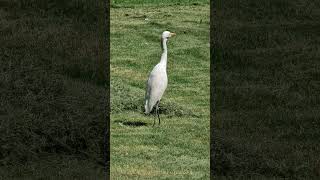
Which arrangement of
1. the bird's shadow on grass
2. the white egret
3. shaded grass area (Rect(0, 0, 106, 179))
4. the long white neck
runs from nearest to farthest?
shaded grass area (Rect(0, 0, 106, 179)) < the white egret < the long white neck < the bird's shadow on grass

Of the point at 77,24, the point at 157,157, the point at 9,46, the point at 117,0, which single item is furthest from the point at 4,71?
the point at 117,0

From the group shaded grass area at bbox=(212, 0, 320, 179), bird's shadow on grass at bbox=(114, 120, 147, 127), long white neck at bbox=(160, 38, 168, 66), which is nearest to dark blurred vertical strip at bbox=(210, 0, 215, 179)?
shaded grass area at bbox=(212, 0, 320, 179)

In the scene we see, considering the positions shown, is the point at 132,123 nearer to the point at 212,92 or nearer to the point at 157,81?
the point at 157,81

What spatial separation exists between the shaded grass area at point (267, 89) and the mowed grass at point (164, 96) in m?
0.39

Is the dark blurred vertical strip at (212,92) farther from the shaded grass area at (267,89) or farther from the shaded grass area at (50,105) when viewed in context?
the shaded grass area at (50,105)

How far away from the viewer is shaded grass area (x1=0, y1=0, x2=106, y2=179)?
11776 millimetres

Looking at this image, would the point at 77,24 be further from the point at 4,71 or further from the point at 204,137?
the point at 204,137

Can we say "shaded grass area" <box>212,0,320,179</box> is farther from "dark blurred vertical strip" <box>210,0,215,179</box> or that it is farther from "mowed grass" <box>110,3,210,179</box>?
"mowed grass" <box>110,3,210,179</box>

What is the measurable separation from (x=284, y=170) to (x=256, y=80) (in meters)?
6.59

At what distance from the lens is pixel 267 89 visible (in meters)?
16.7

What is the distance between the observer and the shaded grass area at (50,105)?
11776 millimetres

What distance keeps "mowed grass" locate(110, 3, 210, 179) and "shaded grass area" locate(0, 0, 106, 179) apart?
0.44 meters

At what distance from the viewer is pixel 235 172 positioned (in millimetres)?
11297

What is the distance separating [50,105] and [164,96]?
2877 mm
